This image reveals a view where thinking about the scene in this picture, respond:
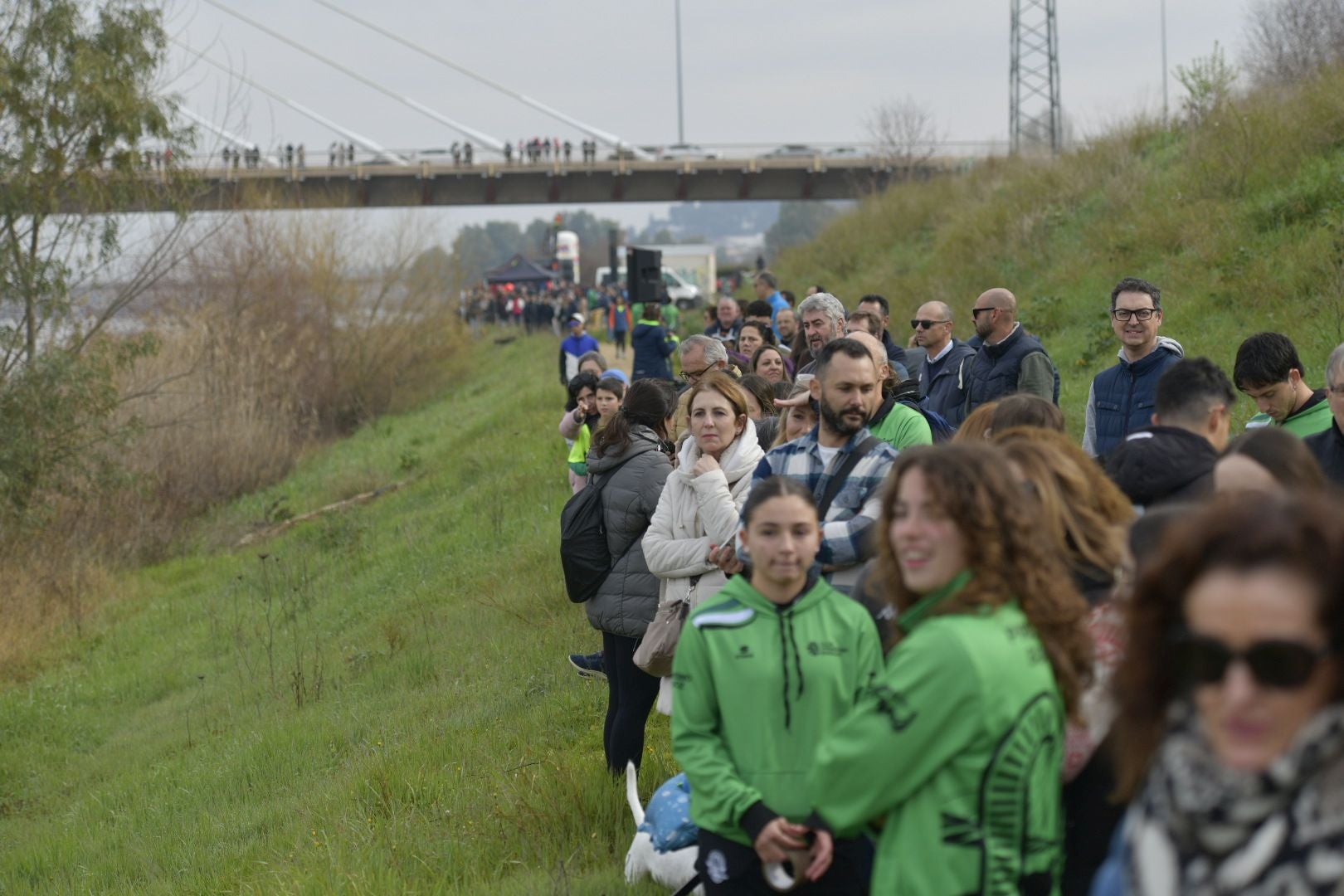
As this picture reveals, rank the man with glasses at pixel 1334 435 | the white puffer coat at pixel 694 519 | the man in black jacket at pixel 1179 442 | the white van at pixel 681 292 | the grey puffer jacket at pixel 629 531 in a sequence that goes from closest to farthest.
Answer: the man in black jacket at pixel 1179 442 < the man with glasses at pixel 1334 435 < the white puffer coat at pixel 694 519 < the grey puffer jacket at pixel 629 531 < the white van at pixel 681 292

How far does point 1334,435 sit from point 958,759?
3363mm

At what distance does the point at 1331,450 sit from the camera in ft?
18.1

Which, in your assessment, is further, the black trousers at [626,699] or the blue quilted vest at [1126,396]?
the blue quilted vest at [1126,396]

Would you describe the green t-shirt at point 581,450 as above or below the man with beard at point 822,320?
below

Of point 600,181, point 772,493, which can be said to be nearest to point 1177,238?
point 772,493

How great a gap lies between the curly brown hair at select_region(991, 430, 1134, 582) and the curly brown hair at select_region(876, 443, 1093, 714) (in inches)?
9.4

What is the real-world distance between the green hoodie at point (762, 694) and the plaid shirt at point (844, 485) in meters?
0.85

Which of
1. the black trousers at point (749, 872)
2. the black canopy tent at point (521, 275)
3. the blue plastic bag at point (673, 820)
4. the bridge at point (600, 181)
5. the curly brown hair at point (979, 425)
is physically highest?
the bridge at point (600, 181)

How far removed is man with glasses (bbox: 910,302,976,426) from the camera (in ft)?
27.9

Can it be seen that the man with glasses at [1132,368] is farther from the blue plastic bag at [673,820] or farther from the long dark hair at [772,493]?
the long dark hair at [772,493]

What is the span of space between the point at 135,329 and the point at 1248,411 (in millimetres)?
22884

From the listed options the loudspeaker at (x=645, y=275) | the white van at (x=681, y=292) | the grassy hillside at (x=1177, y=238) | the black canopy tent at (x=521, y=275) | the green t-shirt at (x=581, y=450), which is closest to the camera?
the green t-shirt at (x=581, y=450)

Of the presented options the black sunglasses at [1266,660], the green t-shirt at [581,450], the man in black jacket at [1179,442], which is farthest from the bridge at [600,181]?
the black sunglasses at [1266,660]

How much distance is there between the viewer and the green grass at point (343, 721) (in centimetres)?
710
